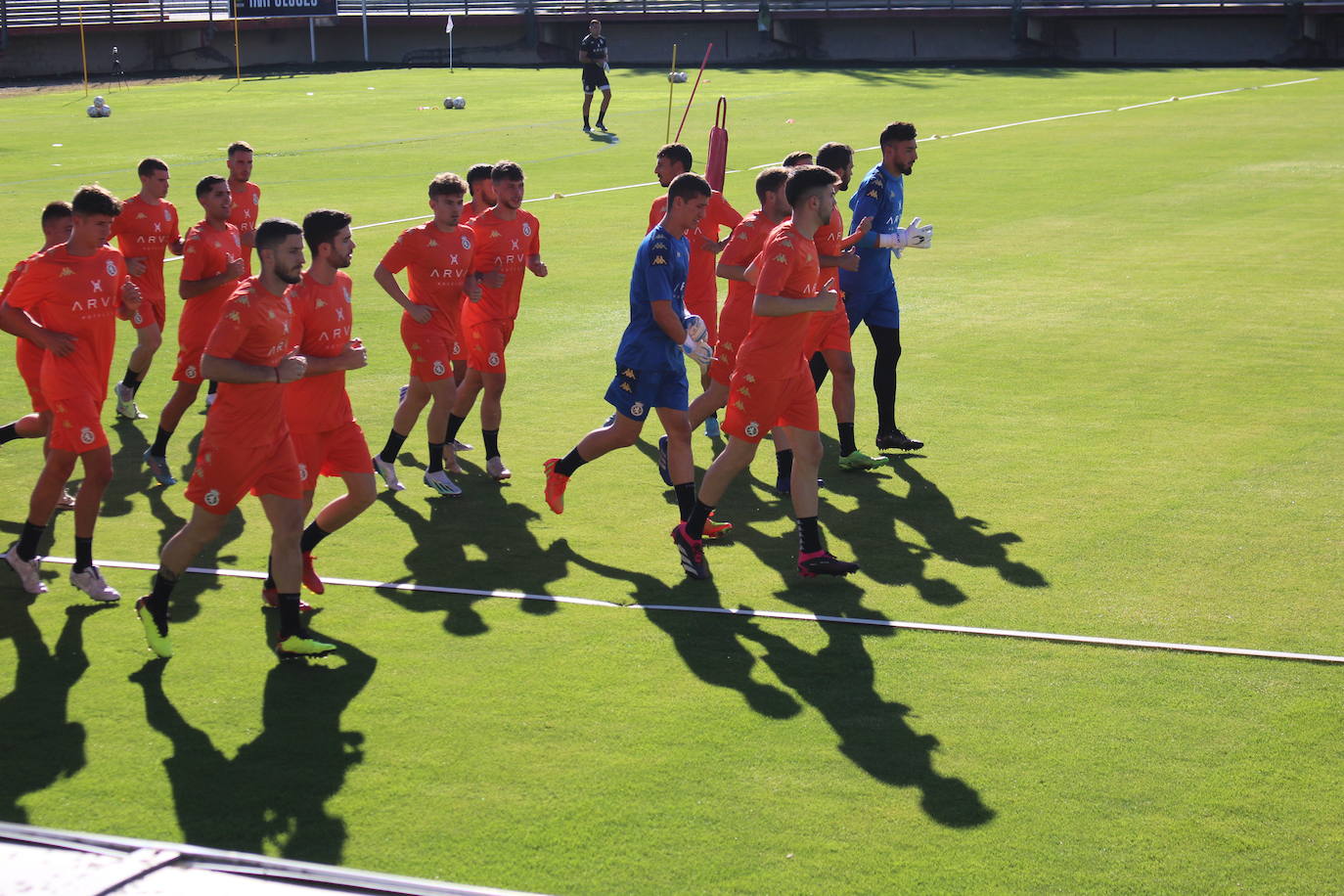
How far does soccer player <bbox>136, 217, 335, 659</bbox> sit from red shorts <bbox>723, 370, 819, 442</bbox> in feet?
8.15

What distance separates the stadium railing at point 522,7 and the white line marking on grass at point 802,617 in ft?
144

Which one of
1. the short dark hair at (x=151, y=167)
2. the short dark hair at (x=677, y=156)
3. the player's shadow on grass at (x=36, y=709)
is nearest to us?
the player's shadow on grass at (x=36, y=709)

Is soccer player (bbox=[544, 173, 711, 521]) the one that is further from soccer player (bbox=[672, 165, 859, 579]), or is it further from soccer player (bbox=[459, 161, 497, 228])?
soccer player (bbox=[459, 161, 497, 228])

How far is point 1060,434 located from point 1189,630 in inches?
155

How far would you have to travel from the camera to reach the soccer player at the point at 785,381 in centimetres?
795

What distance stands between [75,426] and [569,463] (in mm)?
2908

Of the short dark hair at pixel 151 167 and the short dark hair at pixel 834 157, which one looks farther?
the short dark hair at pixel 151 167

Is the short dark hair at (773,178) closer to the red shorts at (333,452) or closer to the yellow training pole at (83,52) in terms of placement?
the red shorts at (333,452)

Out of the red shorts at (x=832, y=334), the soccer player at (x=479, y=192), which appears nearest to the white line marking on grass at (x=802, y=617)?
the red shorts at (x=832, y=334)

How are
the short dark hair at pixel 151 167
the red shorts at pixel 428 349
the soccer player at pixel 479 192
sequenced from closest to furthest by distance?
the red shorts at pixel 428 349 → the short dark hair at pixel 151 167 → the soccer player at pixel 479 192

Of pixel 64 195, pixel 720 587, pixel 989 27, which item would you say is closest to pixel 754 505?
pixel 720 587

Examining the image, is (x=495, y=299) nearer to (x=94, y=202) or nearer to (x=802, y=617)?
(x=94, y=202)

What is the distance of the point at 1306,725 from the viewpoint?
6320mm

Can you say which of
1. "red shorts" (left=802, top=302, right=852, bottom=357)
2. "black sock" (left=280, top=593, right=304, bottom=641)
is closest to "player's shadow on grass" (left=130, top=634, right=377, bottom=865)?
"black sock" (left=280, top=593, right=304, bottom=641)
